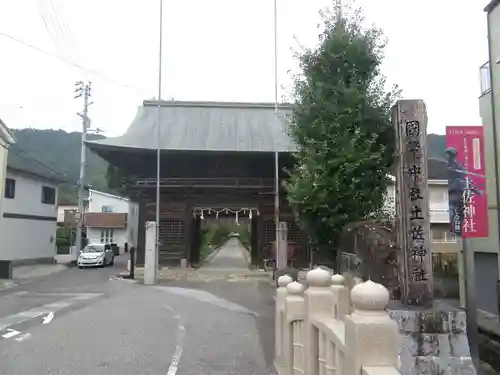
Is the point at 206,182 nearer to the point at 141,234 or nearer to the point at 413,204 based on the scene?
the point at 141,234

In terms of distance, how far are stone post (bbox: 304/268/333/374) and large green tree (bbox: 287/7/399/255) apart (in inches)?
219

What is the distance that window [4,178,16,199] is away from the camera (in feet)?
84.9

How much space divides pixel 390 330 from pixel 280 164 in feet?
74.1

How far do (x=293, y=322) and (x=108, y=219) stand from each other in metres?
41.1

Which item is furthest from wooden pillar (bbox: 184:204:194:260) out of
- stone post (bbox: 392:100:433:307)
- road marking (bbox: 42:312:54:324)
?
stone post (bbox: 392:100:433:307)

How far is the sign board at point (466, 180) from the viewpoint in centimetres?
817

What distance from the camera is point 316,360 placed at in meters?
4.05

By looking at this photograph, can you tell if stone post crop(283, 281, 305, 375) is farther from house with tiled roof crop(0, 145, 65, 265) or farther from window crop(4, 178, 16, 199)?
window crop(4, 178, 16, 199)

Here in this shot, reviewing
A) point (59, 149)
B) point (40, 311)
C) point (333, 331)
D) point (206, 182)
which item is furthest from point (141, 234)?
point (59, 149)

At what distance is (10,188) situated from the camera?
86.2 feet

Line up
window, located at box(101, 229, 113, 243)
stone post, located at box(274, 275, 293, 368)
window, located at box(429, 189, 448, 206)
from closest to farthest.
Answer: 1. stone post, located at box(274, 275, 293, 368)
2. window, located at box(429, 189, 448, 206)
3. window, located at box(101, 229, 113, 243)

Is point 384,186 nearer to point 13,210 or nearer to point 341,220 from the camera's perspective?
point 341,220

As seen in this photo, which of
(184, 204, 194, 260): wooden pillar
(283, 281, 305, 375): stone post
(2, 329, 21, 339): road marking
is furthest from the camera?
(184, 204, 194, 260): wooden pillar

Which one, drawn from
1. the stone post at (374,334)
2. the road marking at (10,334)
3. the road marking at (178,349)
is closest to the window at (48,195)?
the road marking at (178,349)
